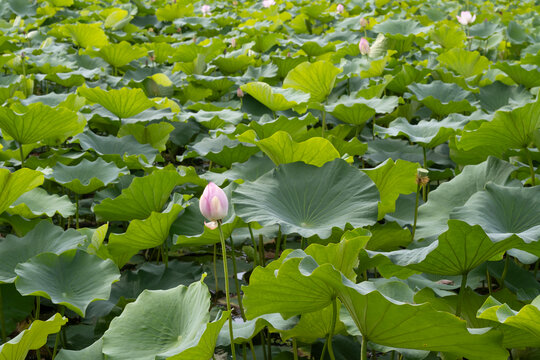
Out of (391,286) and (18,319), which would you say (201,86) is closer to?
(18,319)

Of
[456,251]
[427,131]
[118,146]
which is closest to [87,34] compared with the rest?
[118,146]

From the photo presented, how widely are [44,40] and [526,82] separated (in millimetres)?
3198

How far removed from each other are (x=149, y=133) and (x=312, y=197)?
3.73 ft

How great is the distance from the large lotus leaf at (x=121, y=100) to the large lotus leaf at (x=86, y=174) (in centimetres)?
38

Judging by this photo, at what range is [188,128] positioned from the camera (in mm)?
2600

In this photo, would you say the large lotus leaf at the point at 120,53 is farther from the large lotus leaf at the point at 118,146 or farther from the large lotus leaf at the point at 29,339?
the large lotus leaf at the point at 29,339

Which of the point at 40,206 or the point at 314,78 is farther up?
the point at 314,78

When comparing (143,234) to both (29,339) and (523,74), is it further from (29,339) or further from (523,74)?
(523,74)

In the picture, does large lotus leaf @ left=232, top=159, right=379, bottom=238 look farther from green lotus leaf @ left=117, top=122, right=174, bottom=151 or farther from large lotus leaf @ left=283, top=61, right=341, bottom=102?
green lotus leaf @ left=117, top=122, right=174, bottom=151

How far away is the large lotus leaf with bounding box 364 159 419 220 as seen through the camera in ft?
5.08

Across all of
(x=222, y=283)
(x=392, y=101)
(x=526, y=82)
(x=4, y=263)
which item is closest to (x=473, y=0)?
(x=526, y=82)

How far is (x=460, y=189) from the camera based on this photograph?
155 centimetres

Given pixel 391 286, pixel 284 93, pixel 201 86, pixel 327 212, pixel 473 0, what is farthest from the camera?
pixel 473 0

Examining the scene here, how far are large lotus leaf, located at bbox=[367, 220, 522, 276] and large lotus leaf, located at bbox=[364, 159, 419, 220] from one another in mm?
390
